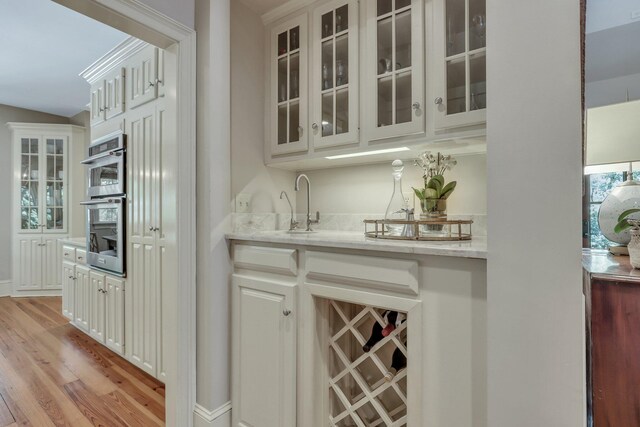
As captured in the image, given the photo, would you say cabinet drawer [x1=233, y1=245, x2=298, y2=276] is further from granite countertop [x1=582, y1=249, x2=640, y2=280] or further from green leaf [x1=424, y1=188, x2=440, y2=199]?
granite countertop [x1=582, y1=249, x2=640, y2=280]

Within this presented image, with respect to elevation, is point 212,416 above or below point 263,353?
below

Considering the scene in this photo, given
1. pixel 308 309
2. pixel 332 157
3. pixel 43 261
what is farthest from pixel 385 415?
pixel 43 261

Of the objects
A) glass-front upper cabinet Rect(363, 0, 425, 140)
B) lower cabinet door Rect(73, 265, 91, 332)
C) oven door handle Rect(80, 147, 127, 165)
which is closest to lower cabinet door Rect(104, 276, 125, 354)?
lower cabinet door Rect(73, 265, 91, 332)

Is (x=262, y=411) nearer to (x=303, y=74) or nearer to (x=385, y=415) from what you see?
(x=385, y=415)

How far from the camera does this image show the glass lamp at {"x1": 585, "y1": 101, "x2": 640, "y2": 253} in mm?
1290

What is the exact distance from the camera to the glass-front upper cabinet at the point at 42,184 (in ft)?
14.3

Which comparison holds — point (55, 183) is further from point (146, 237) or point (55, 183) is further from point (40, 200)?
point (146, 237)

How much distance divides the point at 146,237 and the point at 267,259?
116 centimetres

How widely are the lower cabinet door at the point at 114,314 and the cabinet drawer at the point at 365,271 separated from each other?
1803 mm

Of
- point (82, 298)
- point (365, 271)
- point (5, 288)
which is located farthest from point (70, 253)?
point (365, 271)

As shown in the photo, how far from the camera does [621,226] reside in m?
1.35

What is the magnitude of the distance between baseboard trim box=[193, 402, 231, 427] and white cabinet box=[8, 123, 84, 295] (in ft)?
13.6

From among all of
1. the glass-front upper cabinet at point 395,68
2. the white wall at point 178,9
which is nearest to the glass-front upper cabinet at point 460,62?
the glass-front upper cabinet at point 395,68

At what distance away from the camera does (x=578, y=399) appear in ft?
2.57
